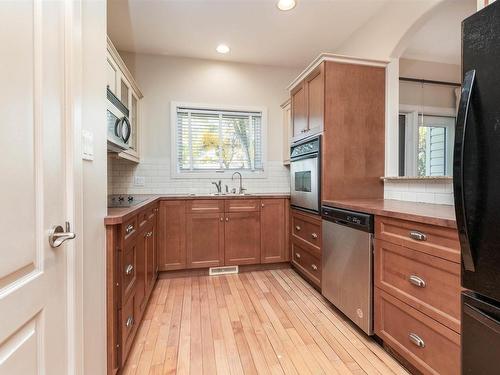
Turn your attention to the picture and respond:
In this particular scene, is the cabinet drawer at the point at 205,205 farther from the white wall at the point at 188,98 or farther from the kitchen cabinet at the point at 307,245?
the kitchen cabinet at the point at 307,245

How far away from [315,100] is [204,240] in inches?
76.8

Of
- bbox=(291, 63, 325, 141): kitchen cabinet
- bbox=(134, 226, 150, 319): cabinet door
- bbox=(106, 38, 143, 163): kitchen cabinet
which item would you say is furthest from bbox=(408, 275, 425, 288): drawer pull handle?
bbox=(106, 38, 143, 163): kitchen cabinet

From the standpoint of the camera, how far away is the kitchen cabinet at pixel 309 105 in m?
2.49

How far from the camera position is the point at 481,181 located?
32.4 inches

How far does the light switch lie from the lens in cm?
106

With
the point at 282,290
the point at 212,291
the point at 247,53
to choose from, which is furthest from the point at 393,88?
the point at 212,291

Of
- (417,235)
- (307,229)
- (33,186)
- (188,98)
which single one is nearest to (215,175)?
(188,98)

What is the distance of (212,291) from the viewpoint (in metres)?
2.64

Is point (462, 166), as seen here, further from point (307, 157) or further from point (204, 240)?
point (204, 240)

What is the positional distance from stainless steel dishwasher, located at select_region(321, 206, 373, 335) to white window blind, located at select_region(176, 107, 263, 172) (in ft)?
5.77

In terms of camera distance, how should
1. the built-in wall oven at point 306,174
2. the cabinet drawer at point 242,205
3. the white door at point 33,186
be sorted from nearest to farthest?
the white door at point 33,186 → the built-in wall oven at point 306,174 → the cabinet drawer at point 242,205

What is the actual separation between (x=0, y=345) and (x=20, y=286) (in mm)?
123

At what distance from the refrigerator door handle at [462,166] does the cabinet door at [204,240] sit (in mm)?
2455

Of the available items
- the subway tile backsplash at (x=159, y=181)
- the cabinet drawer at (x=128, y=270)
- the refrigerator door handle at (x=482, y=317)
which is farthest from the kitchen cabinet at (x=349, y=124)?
the cabinet drawer at (x=128, y=270)
